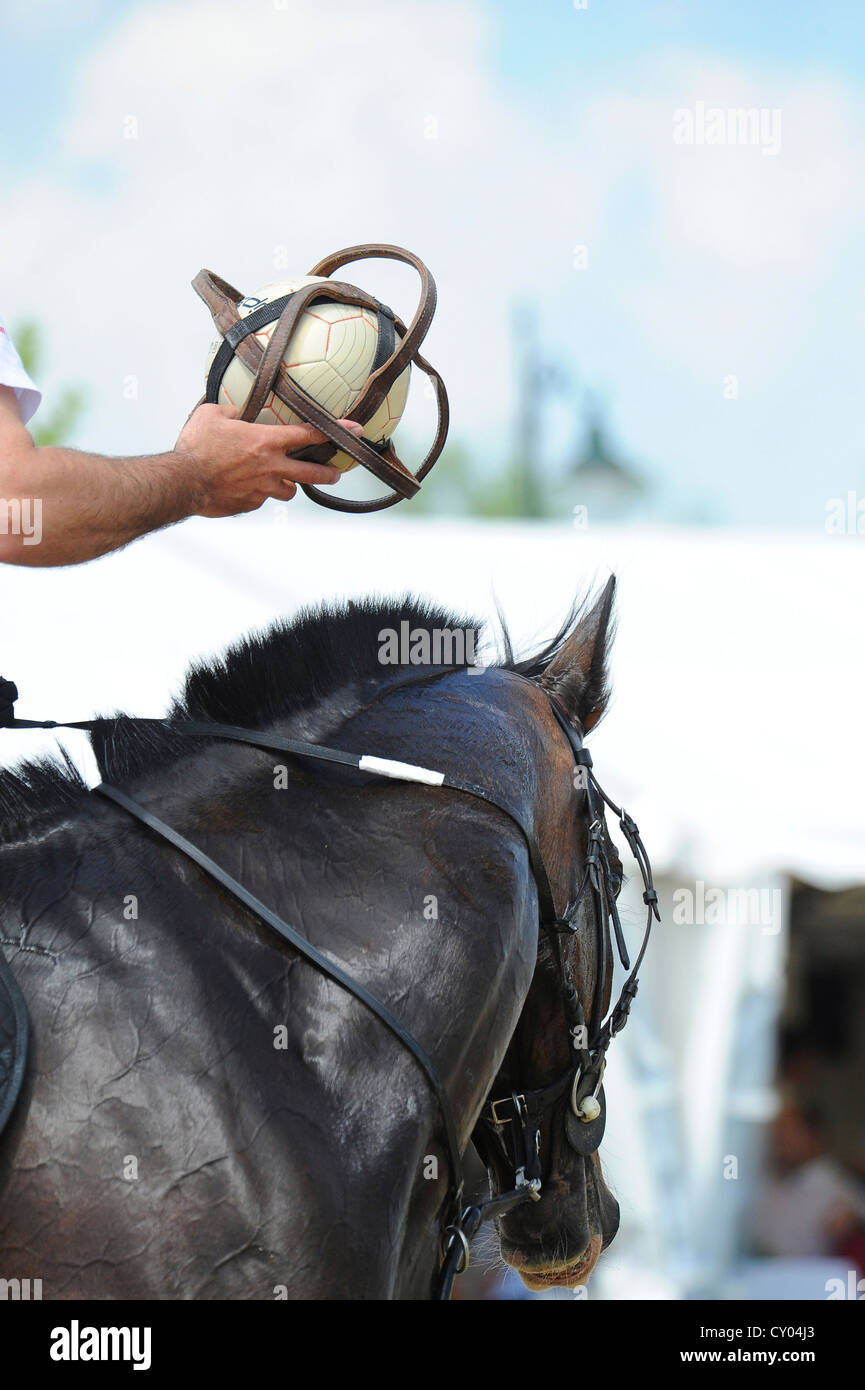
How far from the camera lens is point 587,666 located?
312cm

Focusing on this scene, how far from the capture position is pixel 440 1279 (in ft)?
7.53

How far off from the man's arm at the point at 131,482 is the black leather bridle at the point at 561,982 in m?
0.32

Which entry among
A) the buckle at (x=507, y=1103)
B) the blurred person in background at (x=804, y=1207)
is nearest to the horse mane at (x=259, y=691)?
the buckle at (x=507, y=1103)

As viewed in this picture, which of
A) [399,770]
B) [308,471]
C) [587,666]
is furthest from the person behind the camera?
[587,666]

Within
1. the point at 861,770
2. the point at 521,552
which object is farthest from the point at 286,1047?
the point at 521,552

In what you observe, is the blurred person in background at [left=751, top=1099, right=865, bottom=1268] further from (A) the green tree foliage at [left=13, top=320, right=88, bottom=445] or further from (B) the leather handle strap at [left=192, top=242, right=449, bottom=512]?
(A) the green tree foliage at [left=13, top=320, right=88, bottom=445]

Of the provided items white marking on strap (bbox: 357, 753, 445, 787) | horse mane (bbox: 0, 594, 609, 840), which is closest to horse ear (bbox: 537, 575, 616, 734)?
horse mane (bbox: 0, 594, 609, 840)

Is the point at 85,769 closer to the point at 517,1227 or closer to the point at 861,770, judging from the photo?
the point at 517,1227

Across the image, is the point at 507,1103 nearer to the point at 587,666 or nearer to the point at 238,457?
the point at 587,666

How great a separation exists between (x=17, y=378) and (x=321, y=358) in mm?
630

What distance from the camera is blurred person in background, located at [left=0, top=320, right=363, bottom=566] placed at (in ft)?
6.93

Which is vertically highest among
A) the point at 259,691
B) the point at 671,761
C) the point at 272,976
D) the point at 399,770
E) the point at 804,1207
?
the point at 259,691

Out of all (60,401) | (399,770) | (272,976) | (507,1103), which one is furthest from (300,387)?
(60,401)

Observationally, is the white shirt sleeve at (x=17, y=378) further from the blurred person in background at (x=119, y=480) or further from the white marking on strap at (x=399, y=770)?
the white marking on strap at (x=399, y=770)
